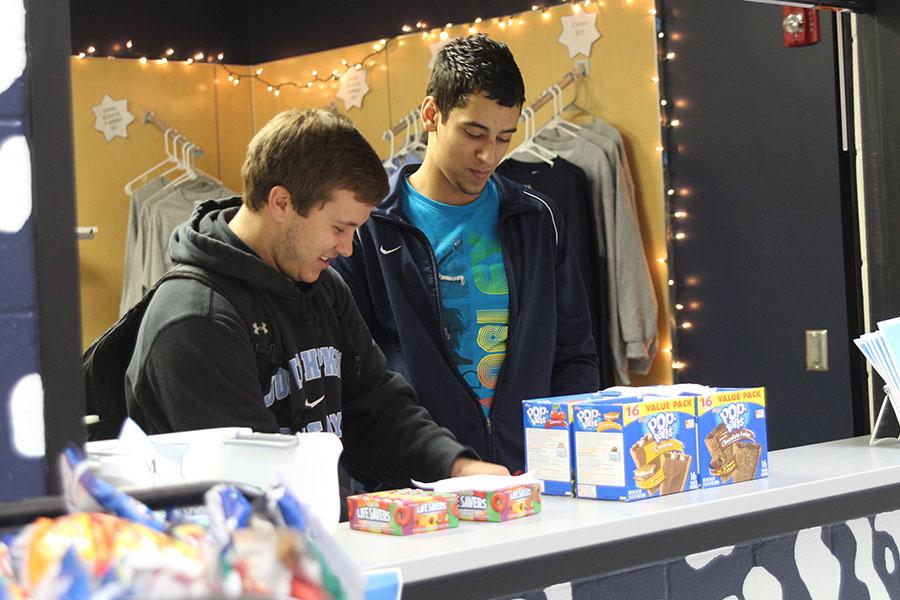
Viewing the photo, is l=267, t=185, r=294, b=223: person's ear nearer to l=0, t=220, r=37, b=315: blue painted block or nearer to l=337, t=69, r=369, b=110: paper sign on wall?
l=0, t=220, r=37, b=315: blue painted block

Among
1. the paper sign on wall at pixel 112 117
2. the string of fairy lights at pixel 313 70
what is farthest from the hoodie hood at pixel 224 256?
the paper sign on wall at pixel 112 117

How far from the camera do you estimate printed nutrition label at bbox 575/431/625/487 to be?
1.89 m

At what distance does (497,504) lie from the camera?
5.85 feet

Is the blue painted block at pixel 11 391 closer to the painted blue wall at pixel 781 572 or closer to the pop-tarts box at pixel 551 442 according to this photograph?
the painted blue wall at pixel 781 572

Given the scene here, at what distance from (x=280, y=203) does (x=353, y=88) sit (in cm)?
389

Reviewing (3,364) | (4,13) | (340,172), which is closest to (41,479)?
(3,364)

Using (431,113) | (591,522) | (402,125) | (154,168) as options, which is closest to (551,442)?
(591,522)

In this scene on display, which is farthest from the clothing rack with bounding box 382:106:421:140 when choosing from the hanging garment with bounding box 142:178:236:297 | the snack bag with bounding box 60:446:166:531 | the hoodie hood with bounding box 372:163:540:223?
the snack bag with bounding box 60:446:166:531

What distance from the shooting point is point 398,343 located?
2863 mm

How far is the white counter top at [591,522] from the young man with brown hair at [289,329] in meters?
0.35

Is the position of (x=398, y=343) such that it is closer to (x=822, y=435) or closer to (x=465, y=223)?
(x=465, y=223)

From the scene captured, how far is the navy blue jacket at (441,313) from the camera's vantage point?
2.80 m

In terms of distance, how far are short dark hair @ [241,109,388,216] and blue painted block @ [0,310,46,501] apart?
2.85 ft

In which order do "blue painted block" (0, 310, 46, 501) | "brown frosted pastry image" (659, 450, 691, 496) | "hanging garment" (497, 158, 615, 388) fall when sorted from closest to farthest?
"blue painted block" (0, 310, 46, 501) → "brown frosted pastry image" (659, 450, 691, 496) → "hanging garment" (497, 158, 615, 388)
